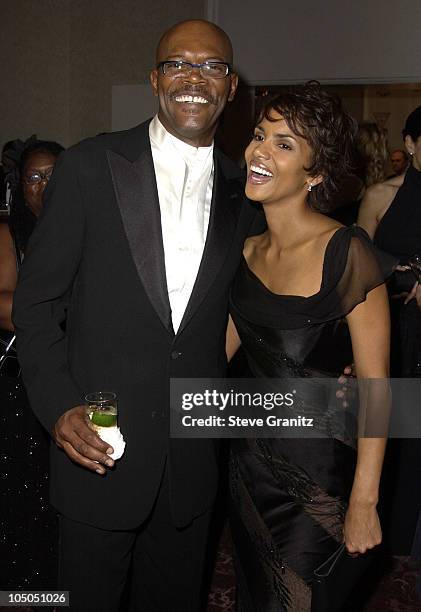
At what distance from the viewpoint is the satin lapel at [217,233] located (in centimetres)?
188

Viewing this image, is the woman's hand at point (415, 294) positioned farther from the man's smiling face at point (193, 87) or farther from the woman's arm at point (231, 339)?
the man's smiling face at point (193, 87)

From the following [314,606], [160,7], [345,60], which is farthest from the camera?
[160,7]

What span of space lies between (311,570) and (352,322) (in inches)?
25.7

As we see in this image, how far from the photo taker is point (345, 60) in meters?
5.52

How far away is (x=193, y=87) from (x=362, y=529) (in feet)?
3.91

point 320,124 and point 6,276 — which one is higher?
point 320,124

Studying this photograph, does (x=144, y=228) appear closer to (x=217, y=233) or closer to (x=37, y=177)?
(x=217, y=233)

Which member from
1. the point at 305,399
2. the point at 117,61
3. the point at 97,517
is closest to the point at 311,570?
the point at 305,399

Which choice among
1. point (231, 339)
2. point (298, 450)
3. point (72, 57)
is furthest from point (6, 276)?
point (72, 57)

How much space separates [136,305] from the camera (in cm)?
184

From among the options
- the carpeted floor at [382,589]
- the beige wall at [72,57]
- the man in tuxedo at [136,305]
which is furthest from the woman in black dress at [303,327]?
the beige wall at [72,57]

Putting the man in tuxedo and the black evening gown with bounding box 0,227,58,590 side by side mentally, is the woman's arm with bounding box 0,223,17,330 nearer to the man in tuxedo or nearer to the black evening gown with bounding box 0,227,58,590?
the black evening gown with bounding box 0,227,58,590

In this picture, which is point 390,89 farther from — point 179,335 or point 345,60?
point 179,335

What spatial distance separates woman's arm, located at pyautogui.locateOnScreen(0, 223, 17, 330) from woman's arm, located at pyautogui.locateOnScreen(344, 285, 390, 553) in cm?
126
